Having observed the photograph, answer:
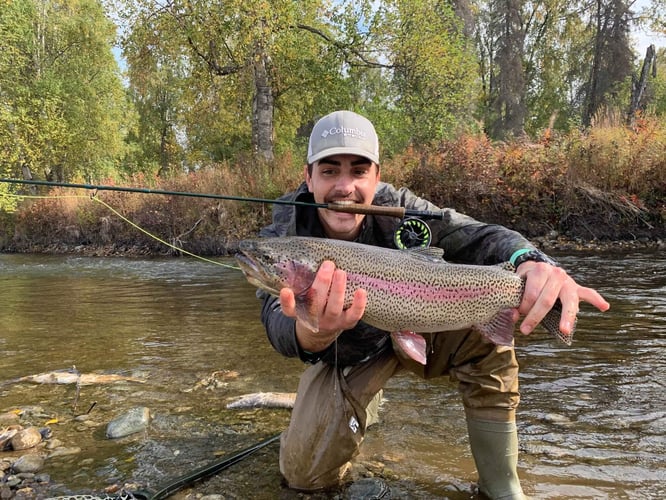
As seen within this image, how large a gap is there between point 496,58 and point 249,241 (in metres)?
31.9

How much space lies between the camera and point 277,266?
2445 millimetres

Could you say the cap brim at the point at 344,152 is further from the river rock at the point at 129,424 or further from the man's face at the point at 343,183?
the river rock at the point at 129,424

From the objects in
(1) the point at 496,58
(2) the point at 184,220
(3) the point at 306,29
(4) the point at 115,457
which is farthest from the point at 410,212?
(1) the point at 496,58

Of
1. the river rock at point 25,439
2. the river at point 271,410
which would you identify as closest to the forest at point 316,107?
the river at point 271,410

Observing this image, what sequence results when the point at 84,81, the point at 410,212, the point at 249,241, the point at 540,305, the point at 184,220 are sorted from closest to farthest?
the point at 540,305 → the point at 249,241 → the point at 410,212 → the point at 184,220 → the point at 84,81

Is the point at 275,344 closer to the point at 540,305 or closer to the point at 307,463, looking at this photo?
the point at 307,463

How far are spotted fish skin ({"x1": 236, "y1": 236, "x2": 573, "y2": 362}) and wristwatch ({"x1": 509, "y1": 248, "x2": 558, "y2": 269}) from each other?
0.57 feet

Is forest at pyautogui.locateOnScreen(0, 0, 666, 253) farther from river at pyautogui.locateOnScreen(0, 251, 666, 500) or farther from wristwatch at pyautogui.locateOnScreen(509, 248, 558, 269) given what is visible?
wristwatch at pyautogui.locateOnScreen(509, 248, 558, 269)

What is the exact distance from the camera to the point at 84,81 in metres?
29.3

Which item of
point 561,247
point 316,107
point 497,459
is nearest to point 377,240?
point 497,459

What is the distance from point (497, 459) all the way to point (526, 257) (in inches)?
44.2

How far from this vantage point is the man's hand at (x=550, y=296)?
7.58 ft

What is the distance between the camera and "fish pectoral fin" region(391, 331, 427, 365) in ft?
8.32

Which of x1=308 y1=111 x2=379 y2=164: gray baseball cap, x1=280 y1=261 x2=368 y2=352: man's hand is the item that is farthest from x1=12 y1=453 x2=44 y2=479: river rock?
x1=308 y1=111 x2=379 y2=164: gray baseball cap
